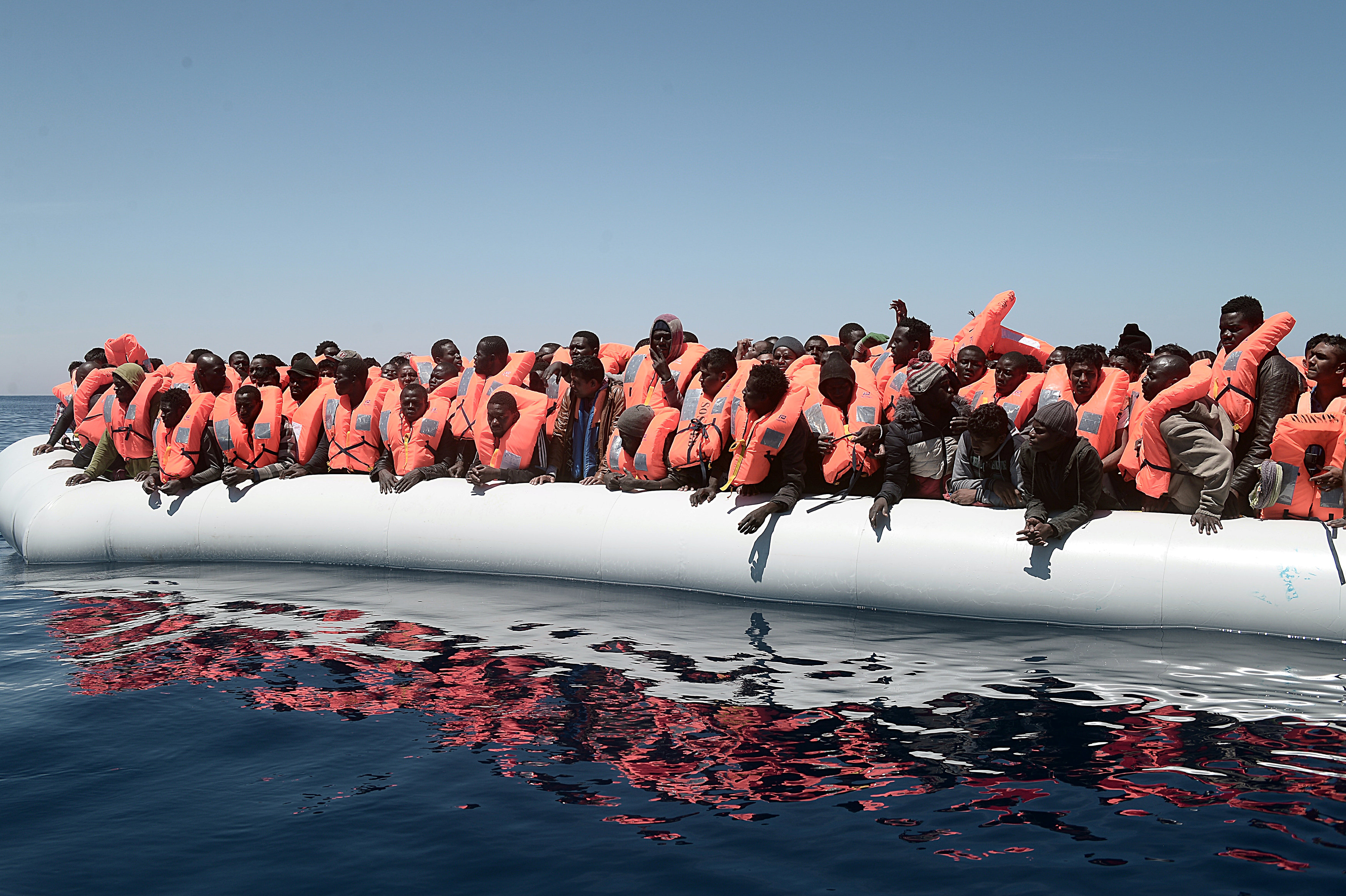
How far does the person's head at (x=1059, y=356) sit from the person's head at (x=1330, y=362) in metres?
1.81

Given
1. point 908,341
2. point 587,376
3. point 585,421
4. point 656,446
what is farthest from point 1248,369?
point 585,421

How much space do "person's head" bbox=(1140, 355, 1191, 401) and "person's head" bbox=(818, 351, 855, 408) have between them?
2.26 m

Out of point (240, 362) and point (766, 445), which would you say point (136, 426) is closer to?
point (240, 362)

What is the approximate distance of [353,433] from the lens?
10.7m

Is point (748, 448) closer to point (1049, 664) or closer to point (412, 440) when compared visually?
point (1049, 664)

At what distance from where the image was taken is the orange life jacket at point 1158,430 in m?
7.13

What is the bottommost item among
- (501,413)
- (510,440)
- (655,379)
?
Result: (510,440)

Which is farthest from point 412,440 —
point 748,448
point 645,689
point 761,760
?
point 761,760

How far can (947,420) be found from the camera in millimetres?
8227

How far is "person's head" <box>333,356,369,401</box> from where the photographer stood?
34.6 feet

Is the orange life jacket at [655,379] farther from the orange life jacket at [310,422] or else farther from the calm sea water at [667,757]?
the orange life jacket at [310,422]

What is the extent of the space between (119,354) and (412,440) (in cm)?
565

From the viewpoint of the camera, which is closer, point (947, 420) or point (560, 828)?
point (560, 828)

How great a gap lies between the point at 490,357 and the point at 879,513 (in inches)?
176
